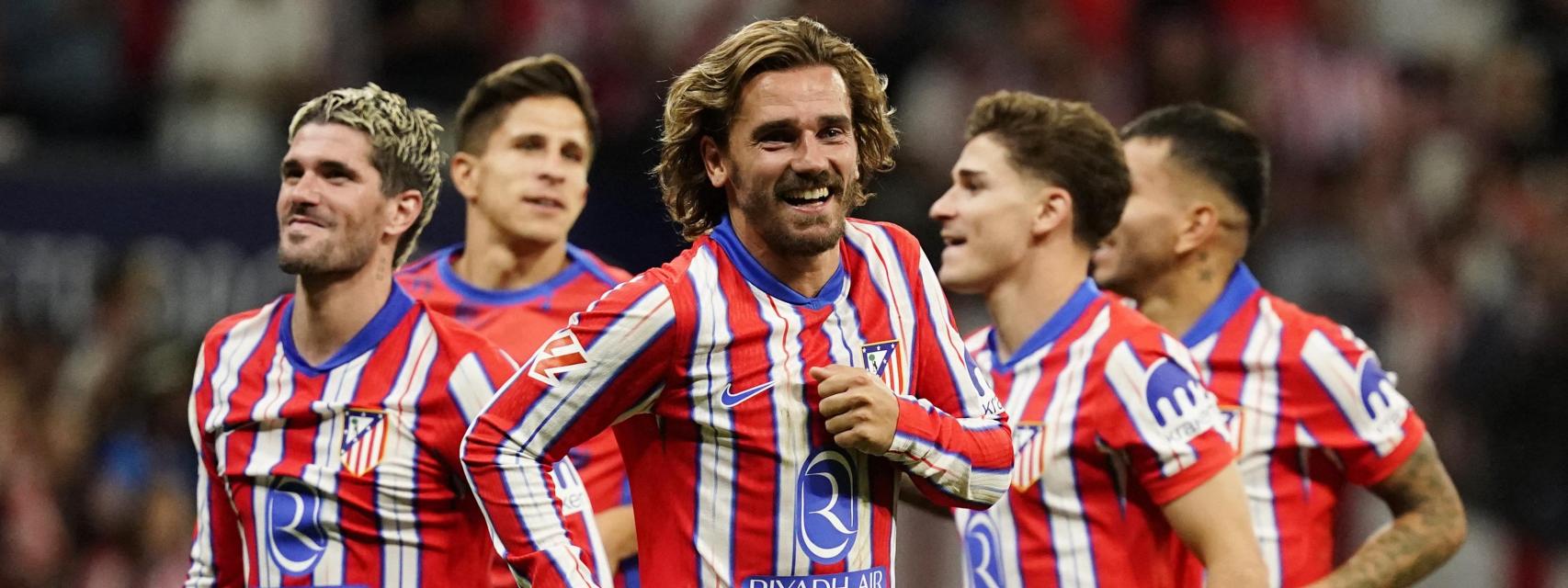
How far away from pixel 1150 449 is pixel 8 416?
6.08m

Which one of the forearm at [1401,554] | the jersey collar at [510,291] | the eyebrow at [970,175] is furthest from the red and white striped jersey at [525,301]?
the forearm at [1401,554]

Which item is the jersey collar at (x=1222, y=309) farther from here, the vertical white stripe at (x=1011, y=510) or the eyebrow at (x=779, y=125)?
the eyebrow at (x=779, y=125)

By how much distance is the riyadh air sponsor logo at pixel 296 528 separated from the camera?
4008 mm

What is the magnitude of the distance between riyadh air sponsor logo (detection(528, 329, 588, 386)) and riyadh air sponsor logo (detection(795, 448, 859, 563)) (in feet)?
1.45

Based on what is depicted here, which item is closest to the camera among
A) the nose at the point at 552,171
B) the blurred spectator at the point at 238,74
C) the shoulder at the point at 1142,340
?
the shoulder at the point at 1142,340

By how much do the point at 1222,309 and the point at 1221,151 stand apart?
0.44 meters

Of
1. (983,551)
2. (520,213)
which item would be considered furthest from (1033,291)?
(520,213)

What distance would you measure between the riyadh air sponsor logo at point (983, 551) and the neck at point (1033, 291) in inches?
15.5

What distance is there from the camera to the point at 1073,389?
4289 mm

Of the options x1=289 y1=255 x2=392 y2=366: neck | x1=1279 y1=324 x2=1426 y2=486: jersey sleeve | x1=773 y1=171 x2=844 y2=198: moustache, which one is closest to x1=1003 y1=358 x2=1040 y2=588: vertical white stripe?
x1=1279 y1=324 x2=1426 y2=486: jersey sleeve

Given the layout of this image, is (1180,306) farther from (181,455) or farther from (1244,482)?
(181,455)

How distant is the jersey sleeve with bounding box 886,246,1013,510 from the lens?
11.3ft

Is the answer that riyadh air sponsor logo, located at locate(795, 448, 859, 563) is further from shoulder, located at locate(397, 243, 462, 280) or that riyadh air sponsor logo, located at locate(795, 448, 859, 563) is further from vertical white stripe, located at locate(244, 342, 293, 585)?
shoulder, located at locate(397, 243, 462, 280)

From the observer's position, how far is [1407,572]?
468 cm
